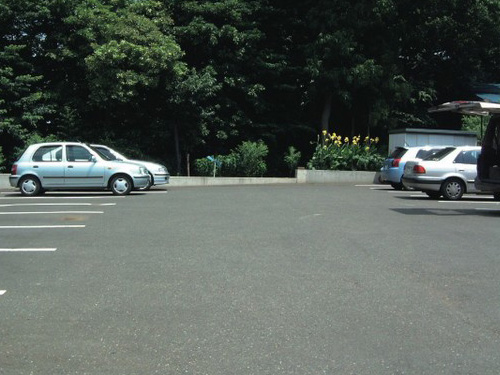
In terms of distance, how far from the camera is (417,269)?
7.98 metres

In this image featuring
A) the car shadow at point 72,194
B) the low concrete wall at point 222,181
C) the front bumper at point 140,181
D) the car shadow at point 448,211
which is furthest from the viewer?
the low concrete wall at point 222,181

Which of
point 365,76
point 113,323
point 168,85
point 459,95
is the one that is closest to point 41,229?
point 113,323

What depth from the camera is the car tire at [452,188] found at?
18391 millimetres

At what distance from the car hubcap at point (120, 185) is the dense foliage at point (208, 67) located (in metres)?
6.84

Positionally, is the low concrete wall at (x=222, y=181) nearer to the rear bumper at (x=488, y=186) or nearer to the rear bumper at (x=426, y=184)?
the rear bumper at (x=426, y=184)

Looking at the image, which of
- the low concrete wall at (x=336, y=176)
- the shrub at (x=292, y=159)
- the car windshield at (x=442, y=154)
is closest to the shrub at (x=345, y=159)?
the low concrete wall at (x=336, y=176)

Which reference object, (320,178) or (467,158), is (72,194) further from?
(467,158)

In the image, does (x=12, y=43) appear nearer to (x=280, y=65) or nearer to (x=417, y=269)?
(x=280, y=65)

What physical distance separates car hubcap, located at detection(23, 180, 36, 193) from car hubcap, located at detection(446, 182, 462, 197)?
11.7 metres

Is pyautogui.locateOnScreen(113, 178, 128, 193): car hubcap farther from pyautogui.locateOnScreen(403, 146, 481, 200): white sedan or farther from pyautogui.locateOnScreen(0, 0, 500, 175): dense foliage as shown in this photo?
pyautogui.locateOnScreen(403, 146, 481, 200): white sedan

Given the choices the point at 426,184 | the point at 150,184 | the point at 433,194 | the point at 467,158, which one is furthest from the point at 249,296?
the point at 150,184

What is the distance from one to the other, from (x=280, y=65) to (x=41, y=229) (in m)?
19.5

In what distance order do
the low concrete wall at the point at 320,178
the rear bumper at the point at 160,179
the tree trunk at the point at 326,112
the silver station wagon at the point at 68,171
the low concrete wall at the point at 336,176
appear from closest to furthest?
the silver station wagon at the point at 68,171 < the rear bumper at the point at 160,179 < the low concrete wall at the point at 320,178 < the low concrete wall at the point at 336,176 < the tree trunk at the point at 326,112

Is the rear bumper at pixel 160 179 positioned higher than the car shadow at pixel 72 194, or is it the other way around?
the rear bumper at pixel 160 179
